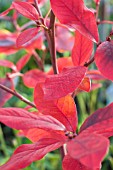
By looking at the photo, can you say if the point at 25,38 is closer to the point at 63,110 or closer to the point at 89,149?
the point at 63,110

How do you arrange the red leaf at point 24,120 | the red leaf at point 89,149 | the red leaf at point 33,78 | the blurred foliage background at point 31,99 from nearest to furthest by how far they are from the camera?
the red leaf at point 89,149 → the red leaf at point 24,120 → the red leaf at point 33,78 → the blurred foliage background at point 31,99

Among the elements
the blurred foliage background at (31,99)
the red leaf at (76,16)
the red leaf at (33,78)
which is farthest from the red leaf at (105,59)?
the blurred foliage background at (31,99)

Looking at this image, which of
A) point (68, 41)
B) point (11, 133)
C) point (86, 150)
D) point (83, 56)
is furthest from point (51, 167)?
point (86, 150)

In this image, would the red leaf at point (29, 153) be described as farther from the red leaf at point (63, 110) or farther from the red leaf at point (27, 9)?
the red leaf at point (27, 9)

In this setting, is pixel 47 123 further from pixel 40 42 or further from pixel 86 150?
pixel 40 42

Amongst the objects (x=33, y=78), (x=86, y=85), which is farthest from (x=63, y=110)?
(x=33, y=78)
